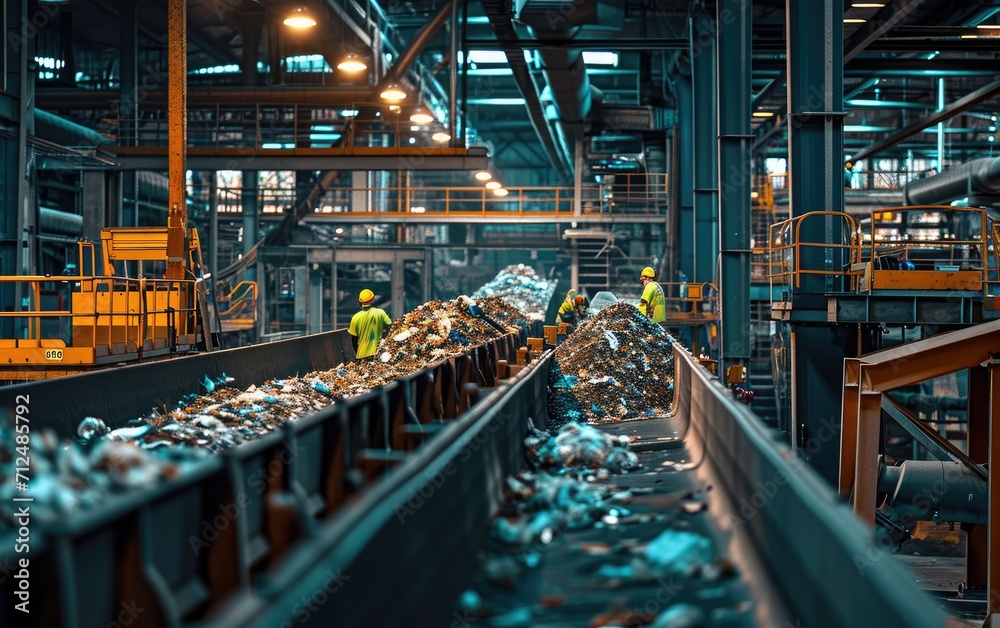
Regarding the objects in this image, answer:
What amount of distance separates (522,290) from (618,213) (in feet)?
17.7

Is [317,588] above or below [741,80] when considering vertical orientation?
below

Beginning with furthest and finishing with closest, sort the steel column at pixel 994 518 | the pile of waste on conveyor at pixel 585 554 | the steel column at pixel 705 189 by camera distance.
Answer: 1. the steel column at pixel 705 189
2. the steel column at pixel 994 518
3. the pile of waste on conveyor at pixel 585 554

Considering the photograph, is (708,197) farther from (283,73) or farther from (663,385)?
(283,73)

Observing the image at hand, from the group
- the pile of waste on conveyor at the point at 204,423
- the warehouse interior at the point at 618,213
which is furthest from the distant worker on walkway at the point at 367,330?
the warehouse interior at the point at 618,213

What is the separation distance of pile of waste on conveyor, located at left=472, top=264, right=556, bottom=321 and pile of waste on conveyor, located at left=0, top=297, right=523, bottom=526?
1090cm

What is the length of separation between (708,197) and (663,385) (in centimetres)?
935

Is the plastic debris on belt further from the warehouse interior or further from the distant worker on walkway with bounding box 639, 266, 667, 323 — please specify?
the distant worker on walkway with bounding box 639, 266, 667, 323

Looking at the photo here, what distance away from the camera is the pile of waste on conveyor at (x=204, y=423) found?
2.48 m

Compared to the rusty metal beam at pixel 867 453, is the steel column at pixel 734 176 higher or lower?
higher

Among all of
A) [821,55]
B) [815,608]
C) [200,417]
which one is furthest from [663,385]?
[815,608]

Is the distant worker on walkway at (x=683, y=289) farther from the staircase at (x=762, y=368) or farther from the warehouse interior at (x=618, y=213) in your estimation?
the staircase at (x=762, y=368)

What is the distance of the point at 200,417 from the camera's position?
7.39 meters

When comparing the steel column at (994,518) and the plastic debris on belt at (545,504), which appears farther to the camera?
the steel column at (994,518)

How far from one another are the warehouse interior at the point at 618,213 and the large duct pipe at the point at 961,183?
0.10 meters
